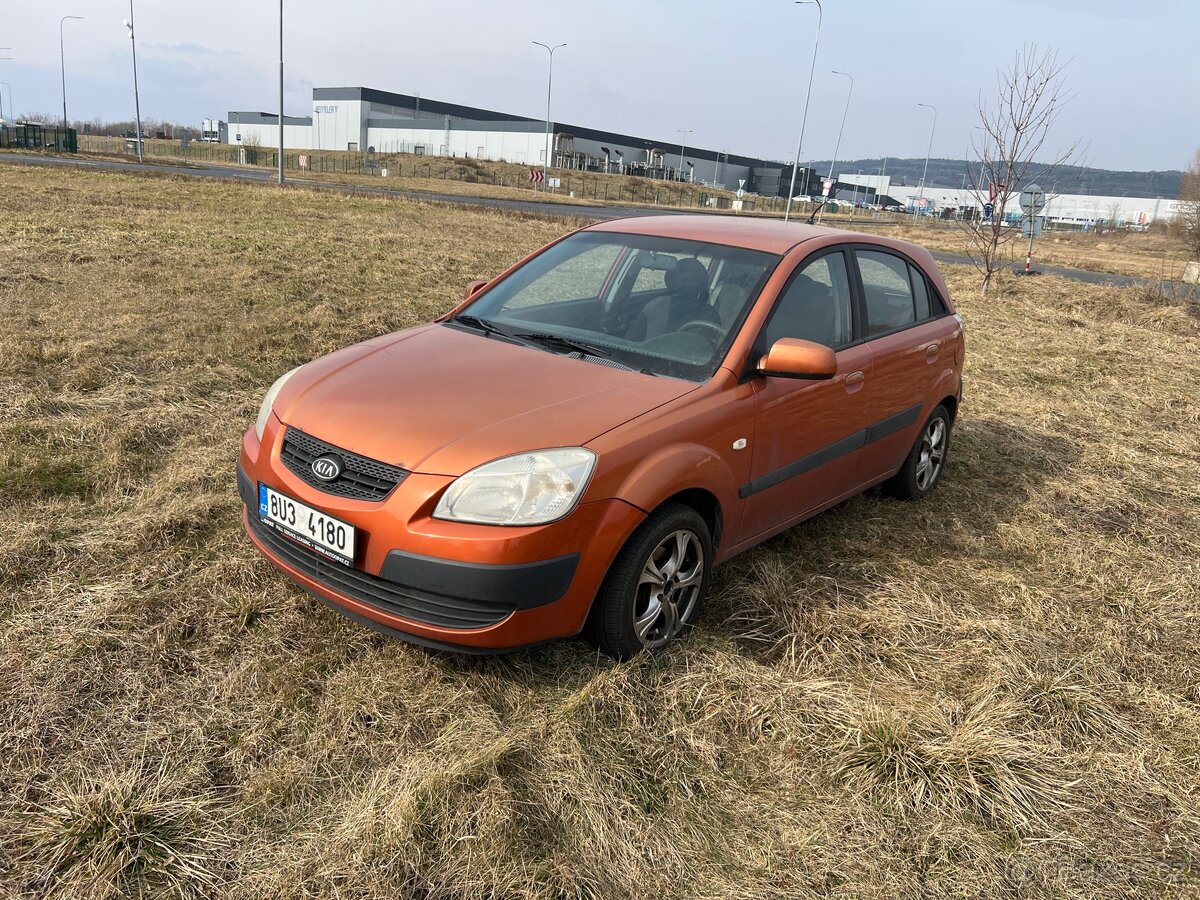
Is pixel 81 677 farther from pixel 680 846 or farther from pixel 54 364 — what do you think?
pixel 54 364

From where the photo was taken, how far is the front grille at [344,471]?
8.61 ft

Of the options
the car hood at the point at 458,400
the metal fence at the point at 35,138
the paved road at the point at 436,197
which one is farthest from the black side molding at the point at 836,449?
the metal fence at the point at 35,138

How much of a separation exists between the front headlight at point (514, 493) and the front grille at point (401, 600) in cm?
27

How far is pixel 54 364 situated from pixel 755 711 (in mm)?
5632

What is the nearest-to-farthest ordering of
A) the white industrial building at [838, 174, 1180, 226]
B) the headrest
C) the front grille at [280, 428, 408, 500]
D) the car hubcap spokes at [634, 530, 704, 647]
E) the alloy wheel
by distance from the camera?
1. the front grille at [280, 428, 408, 500]
2. the car hubcap spokes at [634, 530, 704, 647]
3. the headrest
4. the alloy wheel
5. the white industrial building at [838, 174, 1180, 226]

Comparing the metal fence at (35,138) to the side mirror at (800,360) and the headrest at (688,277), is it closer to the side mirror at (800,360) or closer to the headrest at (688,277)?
the headrest at (688,277)

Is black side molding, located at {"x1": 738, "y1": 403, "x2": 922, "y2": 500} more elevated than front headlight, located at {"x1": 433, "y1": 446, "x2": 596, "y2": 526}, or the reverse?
front headlight, located at {"x1": 433, "y1": 446, "x2": 596, "y2": 526}

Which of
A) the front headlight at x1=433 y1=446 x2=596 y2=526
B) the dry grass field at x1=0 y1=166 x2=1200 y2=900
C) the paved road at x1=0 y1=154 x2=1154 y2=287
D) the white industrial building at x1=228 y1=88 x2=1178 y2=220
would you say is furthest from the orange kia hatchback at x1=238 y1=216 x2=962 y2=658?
the white industrial building at x1=228 y1=88 x2=1178 y2=220

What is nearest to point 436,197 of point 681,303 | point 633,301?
point 633,301

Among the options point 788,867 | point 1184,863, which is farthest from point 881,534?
point 788,867

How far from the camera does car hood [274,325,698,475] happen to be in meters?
2.65

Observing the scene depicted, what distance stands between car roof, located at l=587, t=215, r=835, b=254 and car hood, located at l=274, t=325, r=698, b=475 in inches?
40.5

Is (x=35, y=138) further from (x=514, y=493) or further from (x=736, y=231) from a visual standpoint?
(x=514, y=493)

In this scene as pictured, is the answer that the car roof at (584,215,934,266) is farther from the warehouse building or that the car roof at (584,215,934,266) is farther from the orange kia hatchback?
the warehouse building
